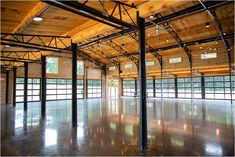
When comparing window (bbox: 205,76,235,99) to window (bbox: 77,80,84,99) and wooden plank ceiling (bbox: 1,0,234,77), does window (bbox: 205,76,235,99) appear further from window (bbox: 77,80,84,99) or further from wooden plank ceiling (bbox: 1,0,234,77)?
window (bbox: 77,80,84,99)

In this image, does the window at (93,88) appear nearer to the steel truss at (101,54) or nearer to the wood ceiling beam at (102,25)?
the steel truss at (101,54)

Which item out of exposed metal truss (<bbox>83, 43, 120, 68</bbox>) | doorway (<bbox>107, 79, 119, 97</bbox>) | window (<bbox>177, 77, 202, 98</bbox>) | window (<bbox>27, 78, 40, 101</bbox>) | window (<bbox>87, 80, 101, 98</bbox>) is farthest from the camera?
doorway (<bbox>107, 79, 119, 97</bbox>)

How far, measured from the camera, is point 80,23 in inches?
242

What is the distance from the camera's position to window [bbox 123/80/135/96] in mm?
26734

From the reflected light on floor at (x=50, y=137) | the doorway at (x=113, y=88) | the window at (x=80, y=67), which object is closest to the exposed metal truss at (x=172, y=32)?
the reflected light on floor at (x=50, y=137)

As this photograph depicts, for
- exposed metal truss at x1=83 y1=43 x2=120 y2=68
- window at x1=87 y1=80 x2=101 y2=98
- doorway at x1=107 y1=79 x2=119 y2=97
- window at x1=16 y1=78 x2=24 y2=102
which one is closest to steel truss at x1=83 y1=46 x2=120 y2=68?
exposed metal truss at x1=83 y1=43 x2=120 y2=68

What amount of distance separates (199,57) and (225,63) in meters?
2.28

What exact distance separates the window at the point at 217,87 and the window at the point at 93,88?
13964 mm

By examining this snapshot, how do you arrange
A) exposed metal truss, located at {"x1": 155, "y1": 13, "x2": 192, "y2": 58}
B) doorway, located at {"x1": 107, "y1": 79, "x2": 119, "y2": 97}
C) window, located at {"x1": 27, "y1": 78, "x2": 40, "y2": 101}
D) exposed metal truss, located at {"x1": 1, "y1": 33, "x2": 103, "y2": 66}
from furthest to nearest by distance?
doorway, located at {"x1": 107, "y1": 79, "x2": 119, "y2": 97}, window, located at {"x1": 27, "y1": 78, "x2": 40, "y2": 101}, exposed metal truss, located at {"x1": 155, "y1": 13, "x2": 192, "y2": 58}, exposed metal truss, located at {"x1": 1, "y1": 33, "x2": 103, "y2": 66}

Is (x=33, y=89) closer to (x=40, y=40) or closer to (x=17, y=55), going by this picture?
(x=17, y=55)

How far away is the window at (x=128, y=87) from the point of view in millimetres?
26734

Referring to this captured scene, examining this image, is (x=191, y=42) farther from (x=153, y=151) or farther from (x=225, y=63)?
(x=153, y=151)

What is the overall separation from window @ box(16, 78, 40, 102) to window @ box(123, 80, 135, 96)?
1332 centimetres

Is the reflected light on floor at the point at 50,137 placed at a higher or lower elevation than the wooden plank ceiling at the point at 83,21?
lower
